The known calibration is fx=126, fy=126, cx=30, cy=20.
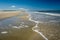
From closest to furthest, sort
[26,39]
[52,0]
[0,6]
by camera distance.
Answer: [26,39]
[0,6]
[52,0]

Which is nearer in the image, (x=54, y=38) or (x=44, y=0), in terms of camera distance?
(x=54, y=38)

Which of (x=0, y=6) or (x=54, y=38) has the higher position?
(x=54, y=38)

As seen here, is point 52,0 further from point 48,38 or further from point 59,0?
point 48,38

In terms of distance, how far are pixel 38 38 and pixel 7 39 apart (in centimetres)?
187

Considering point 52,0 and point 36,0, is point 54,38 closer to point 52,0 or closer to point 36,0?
point 52,0

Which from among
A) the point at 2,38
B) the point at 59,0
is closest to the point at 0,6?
the point at 59,0

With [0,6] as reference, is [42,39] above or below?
above

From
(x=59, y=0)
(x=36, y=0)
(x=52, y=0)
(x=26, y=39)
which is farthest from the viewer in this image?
(x=36, y=0)

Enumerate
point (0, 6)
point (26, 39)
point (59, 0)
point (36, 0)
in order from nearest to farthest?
point (26, 39) → point (0, 6) → point (59, 0) → point (36, 0)

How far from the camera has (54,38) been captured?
7766mm

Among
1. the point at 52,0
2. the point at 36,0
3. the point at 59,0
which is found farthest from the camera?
the point at 36,0

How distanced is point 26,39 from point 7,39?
3.72ft

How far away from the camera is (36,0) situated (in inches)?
2483

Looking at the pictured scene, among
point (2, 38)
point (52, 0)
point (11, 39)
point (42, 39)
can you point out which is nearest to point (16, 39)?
point (11, 39)
